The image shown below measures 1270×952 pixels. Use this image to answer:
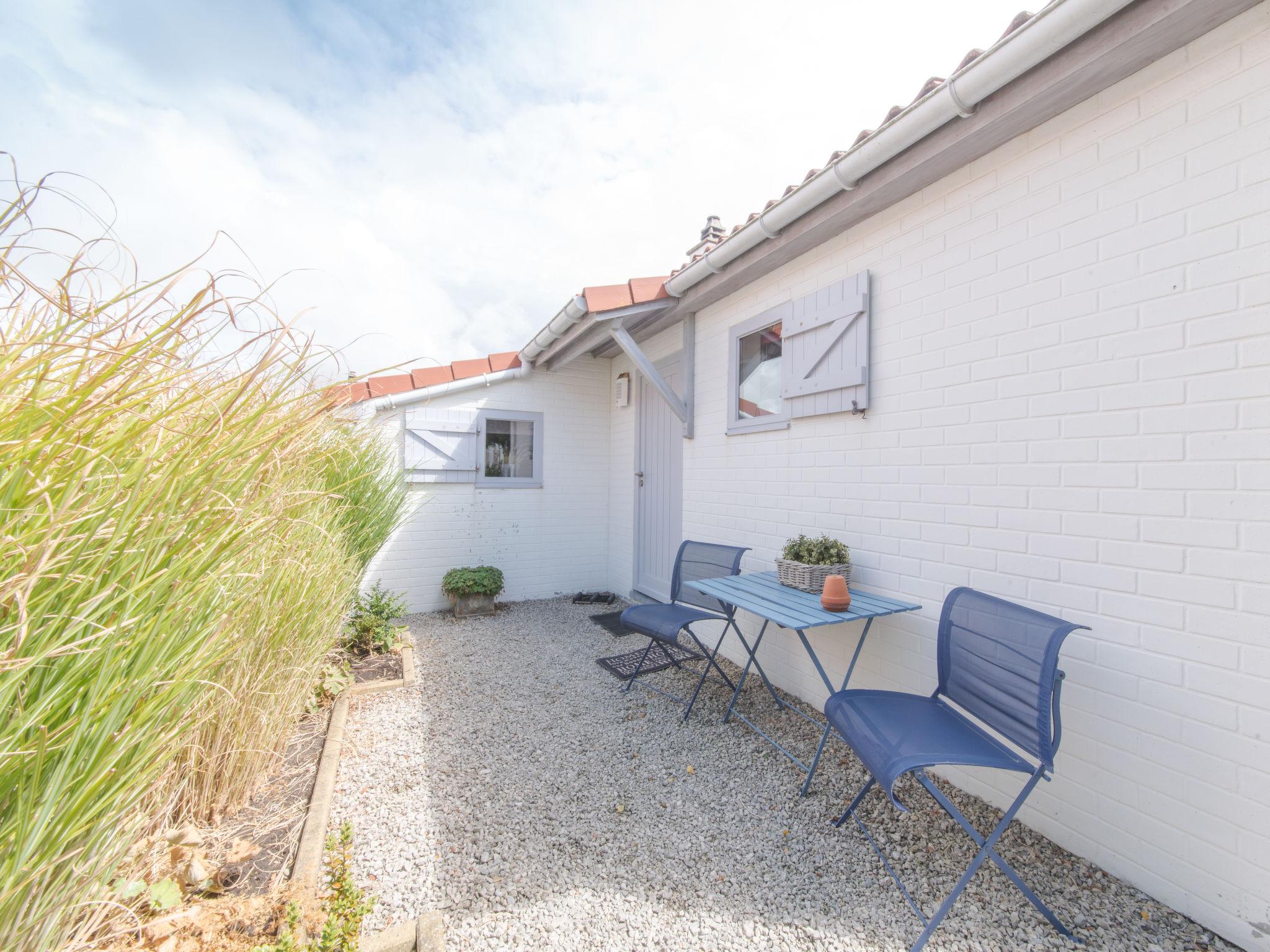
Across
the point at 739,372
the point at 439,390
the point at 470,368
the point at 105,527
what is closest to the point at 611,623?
the point at 739,372

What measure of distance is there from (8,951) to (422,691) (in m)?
2.59

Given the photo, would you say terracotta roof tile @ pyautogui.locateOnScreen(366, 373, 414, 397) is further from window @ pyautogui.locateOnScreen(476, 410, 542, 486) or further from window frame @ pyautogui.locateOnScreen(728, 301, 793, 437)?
window frame @ pyautogui.locateOnScreen(728, 301, 793, 437)

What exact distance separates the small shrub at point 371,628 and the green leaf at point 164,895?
2607 millimetres

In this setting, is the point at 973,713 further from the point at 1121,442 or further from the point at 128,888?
the point at 128,888

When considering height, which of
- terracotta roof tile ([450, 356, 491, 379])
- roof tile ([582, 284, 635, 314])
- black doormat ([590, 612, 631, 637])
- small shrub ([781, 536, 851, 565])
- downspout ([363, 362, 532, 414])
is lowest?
black doormat ([590, 612, 631, 637])

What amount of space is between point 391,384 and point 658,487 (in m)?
2.85

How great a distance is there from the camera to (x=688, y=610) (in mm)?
3350

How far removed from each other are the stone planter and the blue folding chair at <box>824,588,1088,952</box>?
3.91 metres

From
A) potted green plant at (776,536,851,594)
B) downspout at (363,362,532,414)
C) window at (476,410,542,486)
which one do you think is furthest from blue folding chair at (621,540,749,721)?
downspout at (363,362,532,414)

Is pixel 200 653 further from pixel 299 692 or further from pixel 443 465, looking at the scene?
pixel 443 465

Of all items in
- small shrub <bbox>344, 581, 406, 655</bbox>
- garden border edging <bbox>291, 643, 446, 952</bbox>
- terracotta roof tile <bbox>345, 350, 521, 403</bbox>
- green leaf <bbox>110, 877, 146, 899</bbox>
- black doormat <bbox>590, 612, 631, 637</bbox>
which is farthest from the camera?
terracotta roof tile <bbox>345, 350, 521, 403</bbox>

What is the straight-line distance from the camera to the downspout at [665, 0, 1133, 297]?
1.57 m

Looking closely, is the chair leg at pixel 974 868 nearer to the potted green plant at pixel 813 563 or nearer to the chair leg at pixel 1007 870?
the chair leg at pixel 1007 870

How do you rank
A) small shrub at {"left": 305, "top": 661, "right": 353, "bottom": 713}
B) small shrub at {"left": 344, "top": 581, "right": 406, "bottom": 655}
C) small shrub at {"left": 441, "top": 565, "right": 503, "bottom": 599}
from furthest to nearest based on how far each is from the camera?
small shrub at {"left": 441, "top": 565, "right": 503, "bottom": 599} < small shrub at {"left": 344, "top": 581, "right": 406, "bottom": 655} < small shrub at {"left": 305, "top": 661, "right": 353, "bottom": 713}
